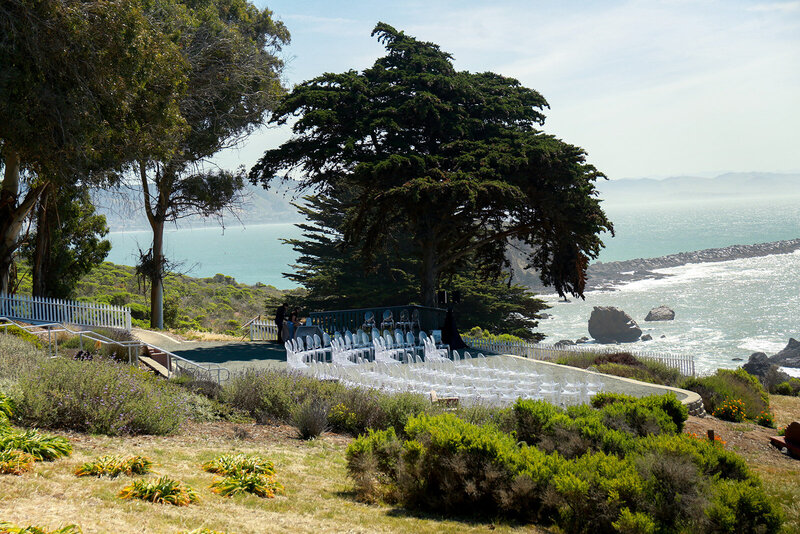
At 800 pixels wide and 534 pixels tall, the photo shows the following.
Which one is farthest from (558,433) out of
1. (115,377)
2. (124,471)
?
(115,377)

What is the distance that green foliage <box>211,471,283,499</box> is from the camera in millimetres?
7051

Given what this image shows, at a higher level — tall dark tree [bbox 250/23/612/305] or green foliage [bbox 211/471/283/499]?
tall dark tree [bbox 250/23/612/305]

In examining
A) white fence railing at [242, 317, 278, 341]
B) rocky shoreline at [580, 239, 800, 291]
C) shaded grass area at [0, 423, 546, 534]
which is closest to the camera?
shaded grass area at [0, 423, 546, 534]

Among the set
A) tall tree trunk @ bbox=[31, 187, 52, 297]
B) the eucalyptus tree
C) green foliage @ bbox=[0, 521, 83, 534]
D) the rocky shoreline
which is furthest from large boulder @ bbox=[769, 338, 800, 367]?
green foliage @ bbox=[0, 521, 83, 534]

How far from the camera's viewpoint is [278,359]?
1978 cm

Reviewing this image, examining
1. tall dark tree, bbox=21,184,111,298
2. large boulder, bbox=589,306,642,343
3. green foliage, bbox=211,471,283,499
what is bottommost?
large boulder, bbox=589,306,642,343

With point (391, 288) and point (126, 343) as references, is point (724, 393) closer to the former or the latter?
point (126, 343)

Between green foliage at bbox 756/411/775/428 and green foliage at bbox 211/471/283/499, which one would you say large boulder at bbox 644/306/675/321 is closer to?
green foliage at bbox 756/411/775/428

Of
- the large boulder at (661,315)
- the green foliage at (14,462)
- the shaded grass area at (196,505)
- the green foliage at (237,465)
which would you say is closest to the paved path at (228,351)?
the shaded grass area at (196,505)

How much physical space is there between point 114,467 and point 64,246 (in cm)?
2658

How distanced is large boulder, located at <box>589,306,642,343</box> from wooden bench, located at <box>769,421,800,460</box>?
57.0m

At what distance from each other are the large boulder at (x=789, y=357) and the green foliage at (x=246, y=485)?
170 ft

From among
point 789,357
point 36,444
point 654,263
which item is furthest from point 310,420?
point 654,263

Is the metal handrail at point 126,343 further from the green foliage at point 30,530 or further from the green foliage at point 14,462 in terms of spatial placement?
the green foliage at point 30,530
